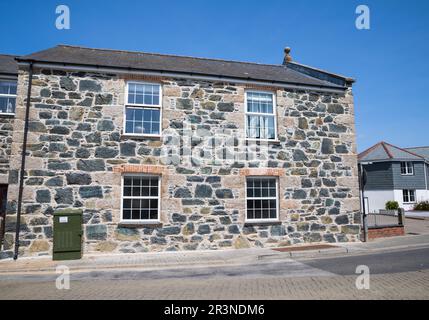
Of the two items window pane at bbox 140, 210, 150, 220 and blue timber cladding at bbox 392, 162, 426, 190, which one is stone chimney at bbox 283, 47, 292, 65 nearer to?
window pane at bbox 140, 210, 150, 220

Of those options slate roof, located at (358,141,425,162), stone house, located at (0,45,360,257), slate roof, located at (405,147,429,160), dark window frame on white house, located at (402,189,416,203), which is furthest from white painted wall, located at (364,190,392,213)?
stone house, located at (0,45,360,257)

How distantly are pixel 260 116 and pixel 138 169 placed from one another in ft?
17.6

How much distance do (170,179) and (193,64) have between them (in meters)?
5.83

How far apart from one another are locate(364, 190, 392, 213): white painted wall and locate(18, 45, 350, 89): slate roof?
2150 centimetres

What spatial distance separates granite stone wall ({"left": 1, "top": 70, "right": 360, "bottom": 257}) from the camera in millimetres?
10844

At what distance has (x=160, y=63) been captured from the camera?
1373 centimetres

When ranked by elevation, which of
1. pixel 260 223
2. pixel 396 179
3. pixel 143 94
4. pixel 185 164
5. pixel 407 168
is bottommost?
pixel 260 223

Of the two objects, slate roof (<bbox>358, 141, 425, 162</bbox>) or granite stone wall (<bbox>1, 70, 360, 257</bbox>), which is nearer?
granite stone wall (<bbox>1, 70, 360, 257</bbox>)

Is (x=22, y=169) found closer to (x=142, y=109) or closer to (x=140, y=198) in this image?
(x=140, y=198)

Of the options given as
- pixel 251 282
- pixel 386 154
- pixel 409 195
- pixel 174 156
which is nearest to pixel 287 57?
pixel 174 156

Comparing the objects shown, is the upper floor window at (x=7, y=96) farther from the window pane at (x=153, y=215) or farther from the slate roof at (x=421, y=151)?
the slate roof at (x=421, y=151)

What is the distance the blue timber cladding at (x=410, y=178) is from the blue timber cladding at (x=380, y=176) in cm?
45
